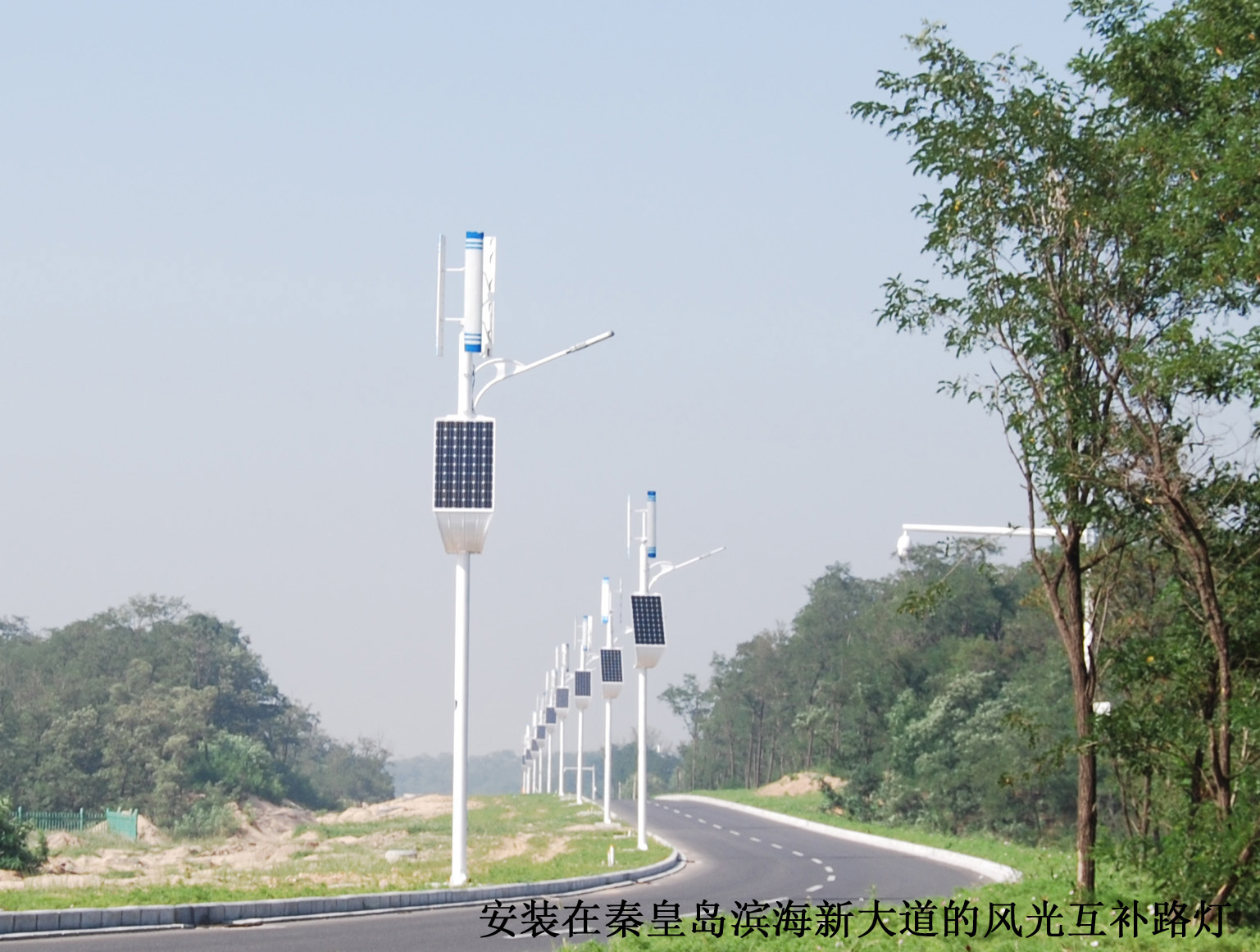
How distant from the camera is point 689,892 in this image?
2384 centimetres

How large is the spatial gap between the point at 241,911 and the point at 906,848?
86.2 feet

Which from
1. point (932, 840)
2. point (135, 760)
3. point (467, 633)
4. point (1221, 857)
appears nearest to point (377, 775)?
point (135, 760)

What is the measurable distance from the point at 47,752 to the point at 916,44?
77053 millimetres

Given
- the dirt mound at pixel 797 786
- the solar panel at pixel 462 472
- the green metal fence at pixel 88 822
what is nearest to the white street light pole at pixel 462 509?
the solar panel at pixel 462 472

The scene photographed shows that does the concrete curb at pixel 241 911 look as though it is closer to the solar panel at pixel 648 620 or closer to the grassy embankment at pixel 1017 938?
the grassy embankment at pixel 1017 938

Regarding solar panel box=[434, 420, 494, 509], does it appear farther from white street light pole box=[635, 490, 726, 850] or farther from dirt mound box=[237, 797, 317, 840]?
dirt mound box=[237, 797, 317, 840]

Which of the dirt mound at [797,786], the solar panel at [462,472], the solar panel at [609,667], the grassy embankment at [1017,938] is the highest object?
the solar panel at [462,472]

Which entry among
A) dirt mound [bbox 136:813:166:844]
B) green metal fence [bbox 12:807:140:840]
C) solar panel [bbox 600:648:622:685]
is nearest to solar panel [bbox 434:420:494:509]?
solar panel [bbox 600:648:622:685]

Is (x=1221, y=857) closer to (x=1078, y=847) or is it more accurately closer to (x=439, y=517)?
(x=1078, y=847)

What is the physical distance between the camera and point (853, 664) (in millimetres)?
85312

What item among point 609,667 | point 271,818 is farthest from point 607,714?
point 271,818

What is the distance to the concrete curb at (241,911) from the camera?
47.9 feet

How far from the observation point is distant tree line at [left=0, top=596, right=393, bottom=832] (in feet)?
270

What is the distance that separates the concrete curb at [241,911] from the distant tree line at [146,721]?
189 ft
